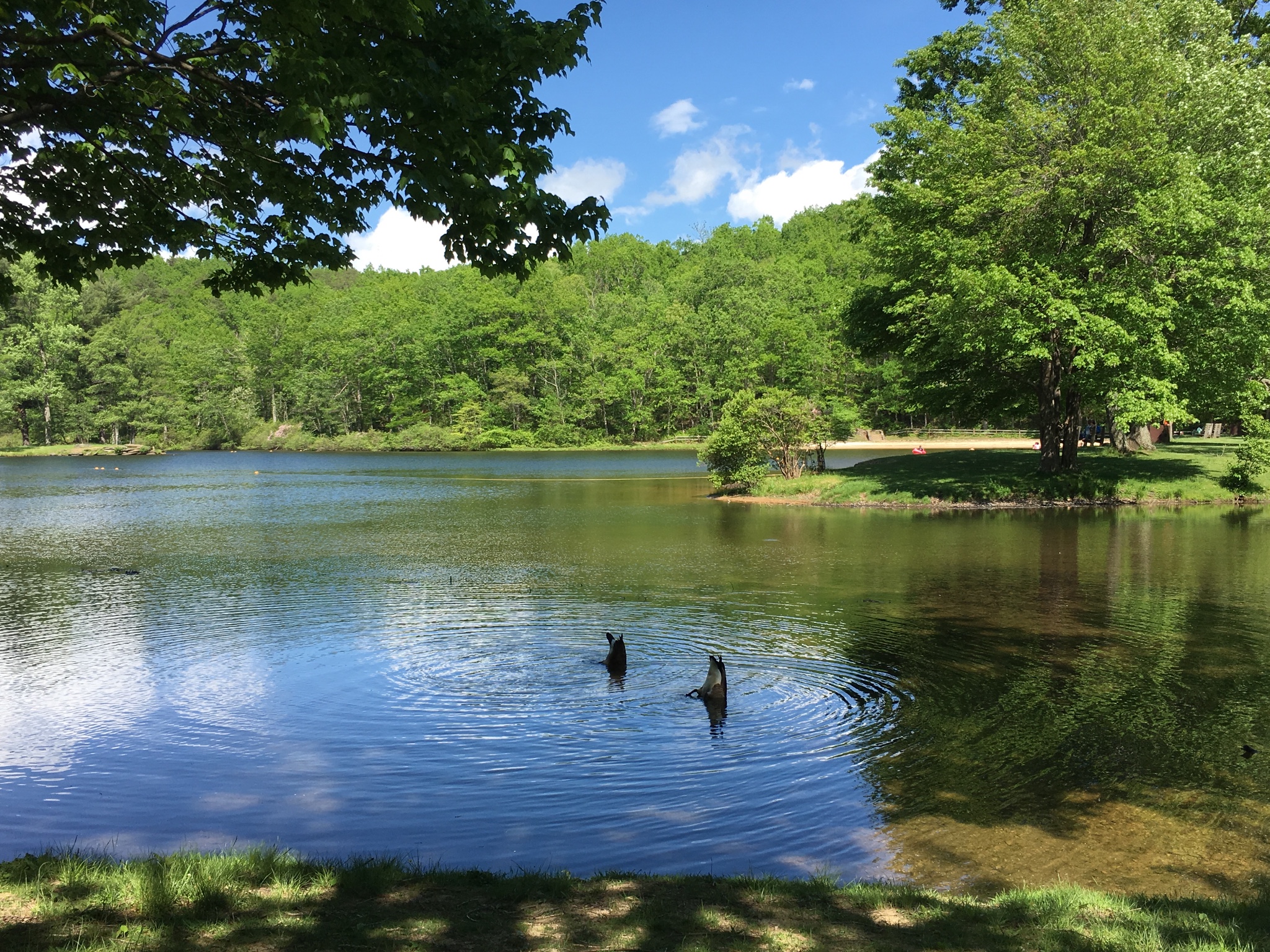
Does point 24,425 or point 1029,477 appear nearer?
point 1029,477

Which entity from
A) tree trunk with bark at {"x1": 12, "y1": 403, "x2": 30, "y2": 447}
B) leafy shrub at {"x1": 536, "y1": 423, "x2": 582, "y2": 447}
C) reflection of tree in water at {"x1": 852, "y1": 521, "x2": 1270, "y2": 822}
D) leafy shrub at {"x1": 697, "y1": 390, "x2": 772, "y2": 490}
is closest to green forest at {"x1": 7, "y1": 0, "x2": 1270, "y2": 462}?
leafy shrub at {"x1": 697, "y1": 390, "x2": 772, "y2": 490}

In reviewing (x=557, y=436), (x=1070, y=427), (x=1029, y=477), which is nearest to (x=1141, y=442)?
(x=1070, y=427)

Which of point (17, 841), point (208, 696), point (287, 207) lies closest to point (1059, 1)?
point (287, 207)

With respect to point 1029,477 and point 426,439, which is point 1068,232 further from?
point 426,439

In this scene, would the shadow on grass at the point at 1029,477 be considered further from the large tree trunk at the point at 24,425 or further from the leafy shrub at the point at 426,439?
the large tree trunk at the point at 24,425

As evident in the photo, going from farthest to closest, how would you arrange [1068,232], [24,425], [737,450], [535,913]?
[24,425], [737,450], [1068,232], [535,913]

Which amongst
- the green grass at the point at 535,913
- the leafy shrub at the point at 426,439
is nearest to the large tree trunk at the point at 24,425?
the leafy shrub at the point at 426,439

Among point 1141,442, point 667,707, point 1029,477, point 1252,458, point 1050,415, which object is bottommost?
point 667,707

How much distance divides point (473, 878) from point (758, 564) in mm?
16494

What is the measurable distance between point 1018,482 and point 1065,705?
26282 millimetres

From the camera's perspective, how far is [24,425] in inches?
3836

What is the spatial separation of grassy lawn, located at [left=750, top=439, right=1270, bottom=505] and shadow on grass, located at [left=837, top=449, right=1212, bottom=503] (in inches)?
1.0

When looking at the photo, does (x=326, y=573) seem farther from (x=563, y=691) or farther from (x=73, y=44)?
(x=73, y=44)

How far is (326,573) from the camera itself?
71.1ft
